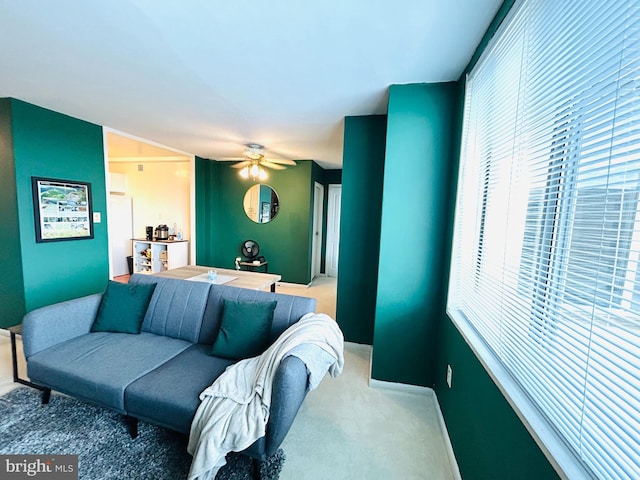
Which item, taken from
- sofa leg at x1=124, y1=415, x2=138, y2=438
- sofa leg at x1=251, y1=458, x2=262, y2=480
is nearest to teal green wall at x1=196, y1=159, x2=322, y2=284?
sofa leg at x1=124, y1=415, x2=138, y2=438

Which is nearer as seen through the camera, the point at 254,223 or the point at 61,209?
the point at 61,209

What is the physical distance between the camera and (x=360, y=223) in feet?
Answer: 9.32

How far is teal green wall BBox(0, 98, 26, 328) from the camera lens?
2.65 metres

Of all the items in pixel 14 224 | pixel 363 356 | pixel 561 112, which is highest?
pixel 561 112

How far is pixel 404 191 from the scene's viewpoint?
83.7 inches

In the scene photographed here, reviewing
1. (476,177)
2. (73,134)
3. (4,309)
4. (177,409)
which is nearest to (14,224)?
(4,309)

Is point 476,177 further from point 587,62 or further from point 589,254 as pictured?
point 589,254

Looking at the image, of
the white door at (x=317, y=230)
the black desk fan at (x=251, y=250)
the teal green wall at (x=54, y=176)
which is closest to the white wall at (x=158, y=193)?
the black desk fan at (x=251, y=250)

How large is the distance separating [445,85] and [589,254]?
1.77m

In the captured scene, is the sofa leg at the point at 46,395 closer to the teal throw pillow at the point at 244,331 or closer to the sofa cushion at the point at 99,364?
the sofa cushion at the point at 99,364

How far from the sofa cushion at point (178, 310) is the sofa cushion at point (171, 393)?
0.40 metres

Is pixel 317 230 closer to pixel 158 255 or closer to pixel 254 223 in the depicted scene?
pixel 254 223

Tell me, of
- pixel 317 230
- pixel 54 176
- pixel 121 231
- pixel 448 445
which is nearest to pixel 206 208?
pixel 121 231

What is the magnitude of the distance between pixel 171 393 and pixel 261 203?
403 cm
